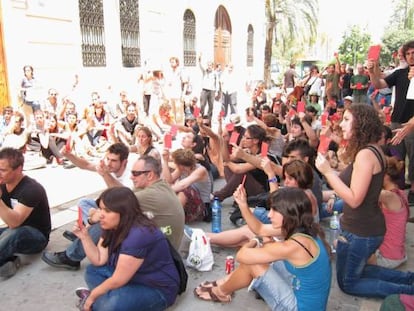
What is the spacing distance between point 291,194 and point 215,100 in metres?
10.9

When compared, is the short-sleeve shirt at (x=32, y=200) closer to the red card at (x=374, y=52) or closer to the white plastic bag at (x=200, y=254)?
the white plastic bag at (x=200, y=254)

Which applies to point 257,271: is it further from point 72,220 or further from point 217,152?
point 217,152

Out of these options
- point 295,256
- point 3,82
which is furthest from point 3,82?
point 295,256

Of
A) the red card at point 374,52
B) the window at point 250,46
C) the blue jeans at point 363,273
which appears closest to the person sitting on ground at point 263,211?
the blue jeans at point 363,273

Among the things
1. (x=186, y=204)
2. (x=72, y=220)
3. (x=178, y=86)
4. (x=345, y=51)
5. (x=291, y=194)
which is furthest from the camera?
(x=345, y=51)

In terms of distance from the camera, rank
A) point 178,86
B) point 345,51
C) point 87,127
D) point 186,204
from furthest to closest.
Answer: point 345,51
point 178,86
point 87,127
point 186,204

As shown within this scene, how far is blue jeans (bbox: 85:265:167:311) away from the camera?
8.93ft

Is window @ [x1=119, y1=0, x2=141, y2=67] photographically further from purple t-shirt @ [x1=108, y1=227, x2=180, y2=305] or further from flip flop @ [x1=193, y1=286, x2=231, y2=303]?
purple t-shirt @ [x1=108, y1=227, x2=180, y2=305]

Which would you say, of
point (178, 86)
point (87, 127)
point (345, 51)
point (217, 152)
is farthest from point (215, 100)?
point (345, 51)

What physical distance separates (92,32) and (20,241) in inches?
347

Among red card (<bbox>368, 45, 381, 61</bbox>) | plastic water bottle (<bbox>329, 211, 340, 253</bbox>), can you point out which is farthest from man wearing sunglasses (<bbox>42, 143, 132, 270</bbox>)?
red card (<bbox>368, 45, 381, 61</bbox>)

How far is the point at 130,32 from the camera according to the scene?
12742mm

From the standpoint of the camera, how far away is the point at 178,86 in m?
12.1

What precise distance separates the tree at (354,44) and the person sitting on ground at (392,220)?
34.5m
